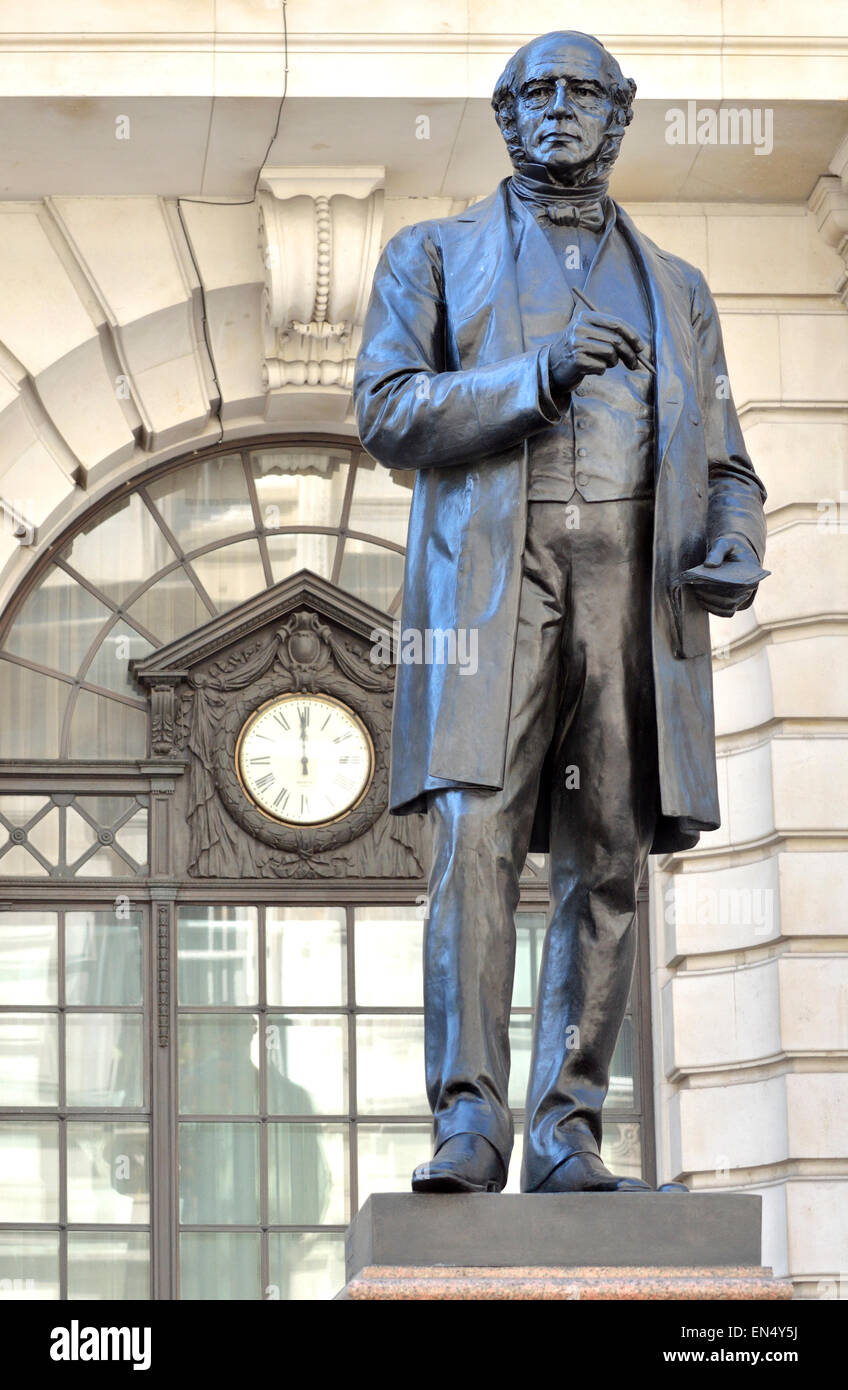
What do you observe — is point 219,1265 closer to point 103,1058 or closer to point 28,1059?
point 103,1058

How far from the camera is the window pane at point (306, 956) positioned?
10.0 meters

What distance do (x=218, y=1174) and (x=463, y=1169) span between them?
5989 millimetres

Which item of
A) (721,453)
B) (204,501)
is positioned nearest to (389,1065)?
(204,501)

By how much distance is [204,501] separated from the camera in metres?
10.5

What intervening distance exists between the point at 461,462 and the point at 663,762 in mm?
673

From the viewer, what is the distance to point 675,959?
9.62m

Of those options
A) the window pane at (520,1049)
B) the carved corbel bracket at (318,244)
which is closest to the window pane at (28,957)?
the window pane at (520,1049)

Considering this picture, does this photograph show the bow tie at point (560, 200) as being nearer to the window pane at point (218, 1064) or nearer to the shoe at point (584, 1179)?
the shoe at point (584, 1179)

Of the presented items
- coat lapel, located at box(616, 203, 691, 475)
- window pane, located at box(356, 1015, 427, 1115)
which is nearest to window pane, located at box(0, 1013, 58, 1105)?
window pane, located at box(356, 1015, 427, 1115)

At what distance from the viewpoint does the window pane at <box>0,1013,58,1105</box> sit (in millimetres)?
9797

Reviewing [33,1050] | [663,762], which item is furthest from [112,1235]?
[663,762]

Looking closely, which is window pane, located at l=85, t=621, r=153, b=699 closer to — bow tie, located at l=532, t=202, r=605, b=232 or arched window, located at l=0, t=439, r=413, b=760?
arched window, located at l=0, t=439, r=413, b=760

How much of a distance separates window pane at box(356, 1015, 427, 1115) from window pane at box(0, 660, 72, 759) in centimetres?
180
